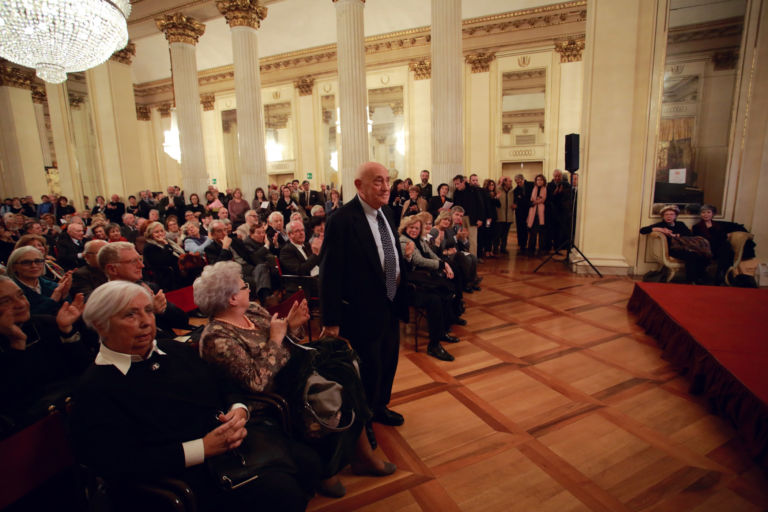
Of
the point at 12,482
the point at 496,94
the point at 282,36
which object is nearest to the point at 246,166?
the point at 282,36

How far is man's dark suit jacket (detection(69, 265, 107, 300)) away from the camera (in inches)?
110

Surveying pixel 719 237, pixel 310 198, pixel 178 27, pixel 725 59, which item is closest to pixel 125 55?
pixel 178 27

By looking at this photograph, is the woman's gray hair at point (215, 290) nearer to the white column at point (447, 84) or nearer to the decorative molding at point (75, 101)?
the white column at point (447, 84)

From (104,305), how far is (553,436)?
94.0 inches

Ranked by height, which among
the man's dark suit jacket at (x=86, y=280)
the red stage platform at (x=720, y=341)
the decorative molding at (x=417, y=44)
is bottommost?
the red stage platform at (x=720, y=341)

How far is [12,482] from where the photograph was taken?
1.21m

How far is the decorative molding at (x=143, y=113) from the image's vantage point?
683 inches

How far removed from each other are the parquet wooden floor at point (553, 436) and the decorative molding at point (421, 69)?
10673 millimetres

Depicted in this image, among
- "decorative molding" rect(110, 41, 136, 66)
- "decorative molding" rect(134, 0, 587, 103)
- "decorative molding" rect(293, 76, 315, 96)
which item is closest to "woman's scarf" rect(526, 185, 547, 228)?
"decorative molding" rect(134, 0, 587, 103)

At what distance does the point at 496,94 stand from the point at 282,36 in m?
7.43

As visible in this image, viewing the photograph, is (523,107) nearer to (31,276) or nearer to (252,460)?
(31,276)

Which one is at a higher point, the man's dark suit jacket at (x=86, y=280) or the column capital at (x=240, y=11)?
the column capital at (x=240, y=11)

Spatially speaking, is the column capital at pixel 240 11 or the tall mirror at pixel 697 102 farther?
the column capital at pixel 240 11

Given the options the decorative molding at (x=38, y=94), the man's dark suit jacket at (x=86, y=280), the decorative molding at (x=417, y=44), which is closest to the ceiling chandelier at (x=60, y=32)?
the man's dark suit jacket at (x=86, y=280)
